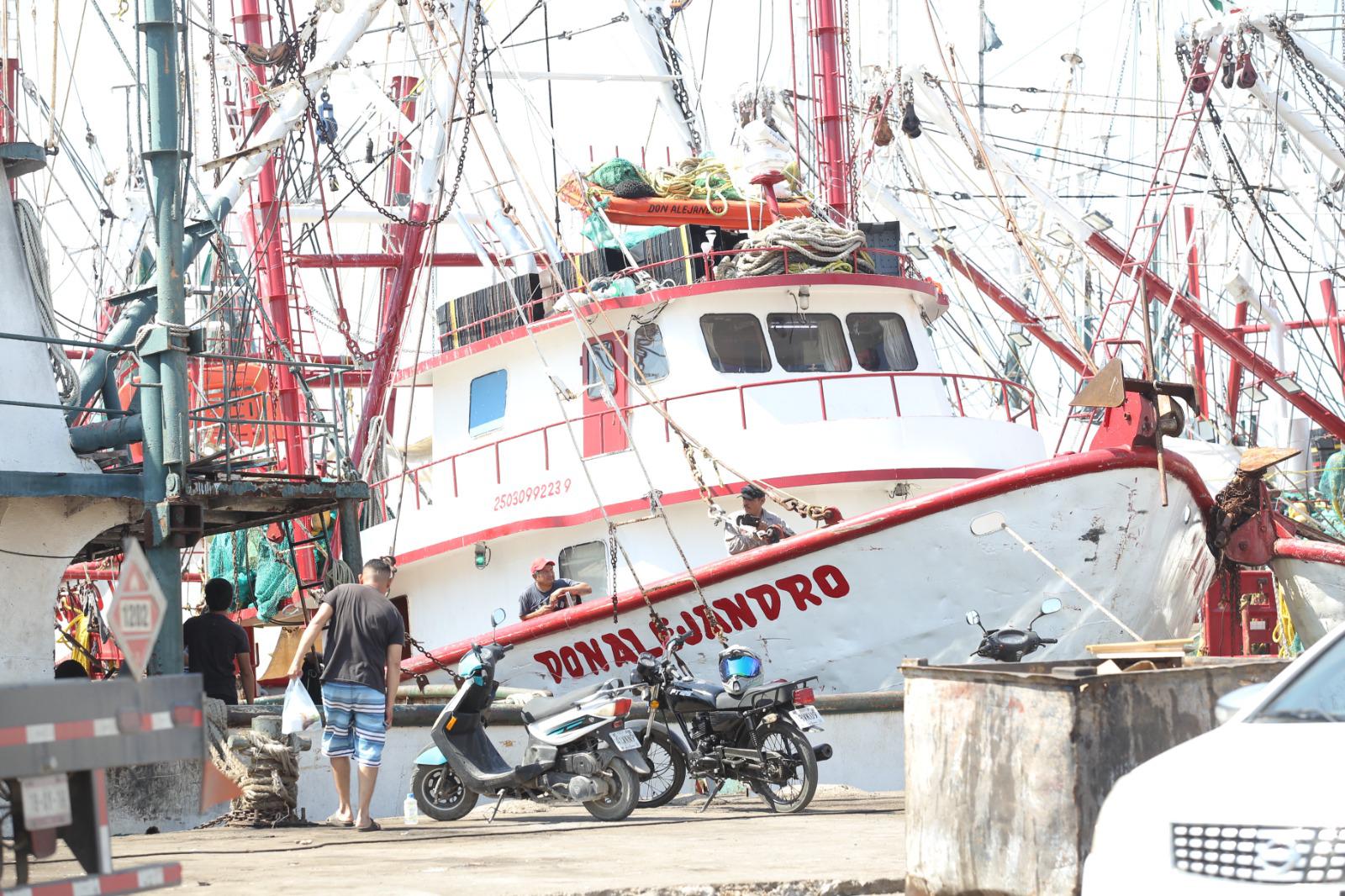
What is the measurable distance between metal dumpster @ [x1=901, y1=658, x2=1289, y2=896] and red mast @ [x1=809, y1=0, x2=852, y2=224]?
13.0m

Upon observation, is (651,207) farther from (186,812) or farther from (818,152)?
(186,812)

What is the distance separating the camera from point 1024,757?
21.1 feet

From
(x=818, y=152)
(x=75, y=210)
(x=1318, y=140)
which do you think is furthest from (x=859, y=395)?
(x=1318, y=140)

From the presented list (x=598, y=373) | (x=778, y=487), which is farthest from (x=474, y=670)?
(x=598, y=373)

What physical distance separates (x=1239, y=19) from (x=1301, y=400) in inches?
210

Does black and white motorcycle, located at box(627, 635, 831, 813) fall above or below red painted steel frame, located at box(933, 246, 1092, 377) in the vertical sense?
below

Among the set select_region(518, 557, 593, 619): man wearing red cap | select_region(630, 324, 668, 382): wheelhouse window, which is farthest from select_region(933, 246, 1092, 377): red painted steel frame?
select_region(518, 557, 593, 619): man wearing red cap

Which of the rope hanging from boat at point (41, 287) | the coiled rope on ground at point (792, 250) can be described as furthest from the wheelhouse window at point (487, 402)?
the rope hanging from boat at point (41, 287)

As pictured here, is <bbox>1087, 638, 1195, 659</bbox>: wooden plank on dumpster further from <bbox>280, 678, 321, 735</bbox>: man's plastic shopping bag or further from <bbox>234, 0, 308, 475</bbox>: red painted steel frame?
<bbox>234, 0, 308, 475</bbox>: red painted steel frame

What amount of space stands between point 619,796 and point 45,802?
5475mm

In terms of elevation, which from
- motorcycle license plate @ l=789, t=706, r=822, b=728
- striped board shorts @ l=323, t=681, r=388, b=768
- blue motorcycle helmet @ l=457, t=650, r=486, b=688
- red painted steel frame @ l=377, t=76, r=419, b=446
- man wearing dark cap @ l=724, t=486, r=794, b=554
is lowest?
motorcycle license plate @ l=789, t=706, r=822, b=728

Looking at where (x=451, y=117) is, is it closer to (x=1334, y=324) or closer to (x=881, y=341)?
(x=881, y=341)

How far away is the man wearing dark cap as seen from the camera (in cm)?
1321

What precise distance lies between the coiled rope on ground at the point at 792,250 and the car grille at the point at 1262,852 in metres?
10.6
